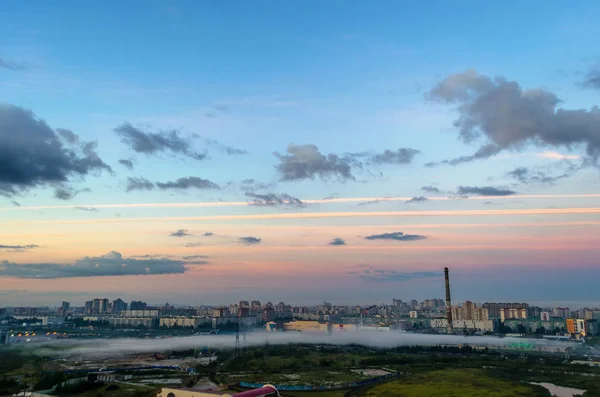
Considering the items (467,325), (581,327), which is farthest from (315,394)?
(467,325)

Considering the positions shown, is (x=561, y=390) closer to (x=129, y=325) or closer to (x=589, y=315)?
(x=589, y=315)

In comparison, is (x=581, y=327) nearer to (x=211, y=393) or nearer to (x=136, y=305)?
(x=211, y=393)

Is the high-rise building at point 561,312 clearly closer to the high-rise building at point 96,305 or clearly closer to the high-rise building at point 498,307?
the high-rise building at point 498,307

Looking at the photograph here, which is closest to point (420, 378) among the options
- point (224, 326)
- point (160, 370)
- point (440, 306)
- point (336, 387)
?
point (336, 387)

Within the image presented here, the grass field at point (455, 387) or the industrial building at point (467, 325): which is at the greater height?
the grass field at point (455, 387)

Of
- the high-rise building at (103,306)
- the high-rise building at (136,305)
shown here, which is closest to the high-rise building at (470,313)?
the high-rise building at (136,305)

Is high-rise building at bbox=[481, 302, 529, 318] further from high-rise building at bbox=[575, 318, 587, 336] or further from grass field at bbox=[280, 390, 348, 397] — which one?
grass field at bbox=[280, 390, 348, 397]

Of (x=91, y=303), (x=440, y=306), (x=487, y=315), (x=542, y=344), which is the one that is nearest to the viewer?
(x=542, y=344)

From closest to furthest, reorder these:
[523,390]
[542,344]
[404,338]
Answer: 1. [523,390]
2. [542,344]
3. [404,338]
